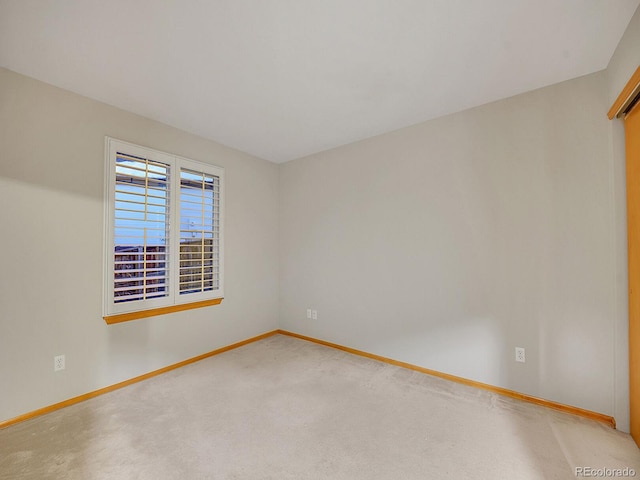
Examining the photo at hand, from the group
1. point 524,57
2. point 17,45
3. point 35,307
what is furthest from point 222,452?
point 524,57

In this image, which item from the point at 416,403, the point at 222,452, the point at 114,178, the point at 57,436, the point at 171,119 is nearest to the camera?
the point at 222,452

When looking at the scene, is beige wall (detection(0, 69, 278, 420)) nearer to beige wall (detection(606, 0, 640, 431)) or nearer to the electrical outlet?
the electrical outlet

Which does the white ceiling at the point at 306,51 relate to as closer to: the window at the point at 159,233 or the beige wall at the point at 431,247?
the beige wall at the point at 431,247

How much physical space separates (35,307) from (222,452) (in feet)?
5.63

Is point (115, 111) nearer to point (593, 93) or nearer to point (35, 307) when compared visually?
point (35, 307)

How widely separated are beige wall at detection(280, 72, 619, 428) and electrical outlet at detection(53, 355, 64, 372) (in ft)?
8.06

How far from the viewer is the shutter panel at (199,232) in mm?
3004

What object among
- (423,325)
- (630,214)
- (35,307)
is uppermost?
(630,214)

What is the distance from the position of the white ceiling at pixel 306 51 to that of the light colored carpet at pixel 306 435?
8.01ft

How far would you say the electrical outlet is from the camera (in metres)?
2.15

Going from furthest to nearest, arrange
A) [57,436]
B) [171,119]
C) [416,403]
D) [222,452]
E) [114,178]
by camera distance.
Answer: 1. [171,119]
2. [114,178]
3. [416,403]
4. [57,436]
5. [222,452]

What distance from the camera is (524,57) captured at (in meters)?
1.88

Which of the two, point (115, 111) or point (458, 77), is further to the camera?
point (115, 111)

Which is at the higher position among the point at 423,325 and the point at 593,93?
the point at 593,93
